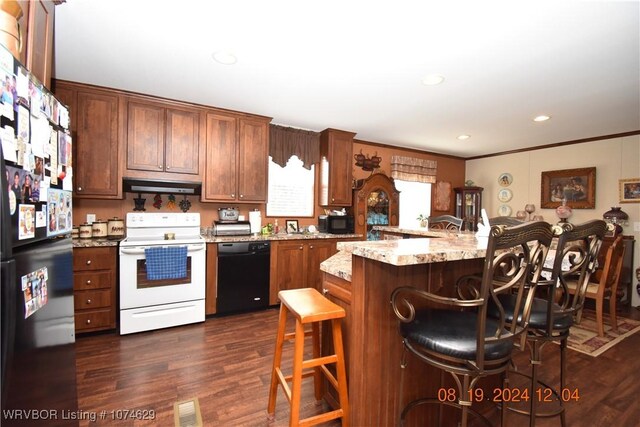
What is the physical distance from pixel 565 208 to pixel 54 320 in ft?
18.8

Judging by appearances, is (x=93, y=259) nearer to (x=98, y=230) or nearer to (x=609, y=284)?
(x=98, y=230)

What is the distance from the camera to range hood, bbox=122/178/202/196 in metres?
2.98

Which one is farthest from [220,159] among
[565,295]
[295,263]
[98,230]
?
[565,295]

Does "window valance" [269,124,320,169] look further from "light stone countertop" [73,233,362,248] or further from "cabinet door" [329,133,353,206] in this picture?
"light stone countertop" [73,233,362,248]

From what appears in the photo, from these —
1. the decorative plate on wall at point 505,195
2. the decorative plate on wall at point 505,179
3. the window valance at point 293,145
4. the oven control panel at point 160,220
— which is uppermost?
the window valance at point 293,145

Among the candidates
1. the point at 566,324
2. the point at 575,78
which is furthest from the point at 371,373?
the point at 575,78

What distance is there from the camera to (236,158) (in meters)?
3.47

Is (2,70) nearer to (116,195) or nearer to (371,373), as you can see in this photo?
(371,373)

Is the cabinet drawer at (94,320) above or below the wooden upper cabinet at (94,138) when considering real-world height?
below

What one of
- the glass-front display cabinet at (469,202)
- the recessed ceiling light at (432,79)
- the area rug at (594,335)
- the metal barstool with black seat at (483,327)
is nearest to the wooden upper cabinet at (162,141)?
the recessed ceiling light at (432,79)

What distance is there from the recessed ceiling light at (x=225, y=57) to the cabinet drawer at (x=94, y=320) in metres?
2.46

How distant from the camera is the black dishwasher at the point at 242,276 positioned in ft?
10.4

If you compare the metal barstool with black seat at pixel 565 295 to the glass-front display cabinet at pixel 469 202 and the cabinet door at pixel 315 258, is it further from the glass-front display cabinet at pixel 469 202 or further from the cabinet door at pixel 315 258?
the glass-front display cabinet at pixel 469 202

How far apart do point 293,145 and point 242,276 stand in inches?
76.3
